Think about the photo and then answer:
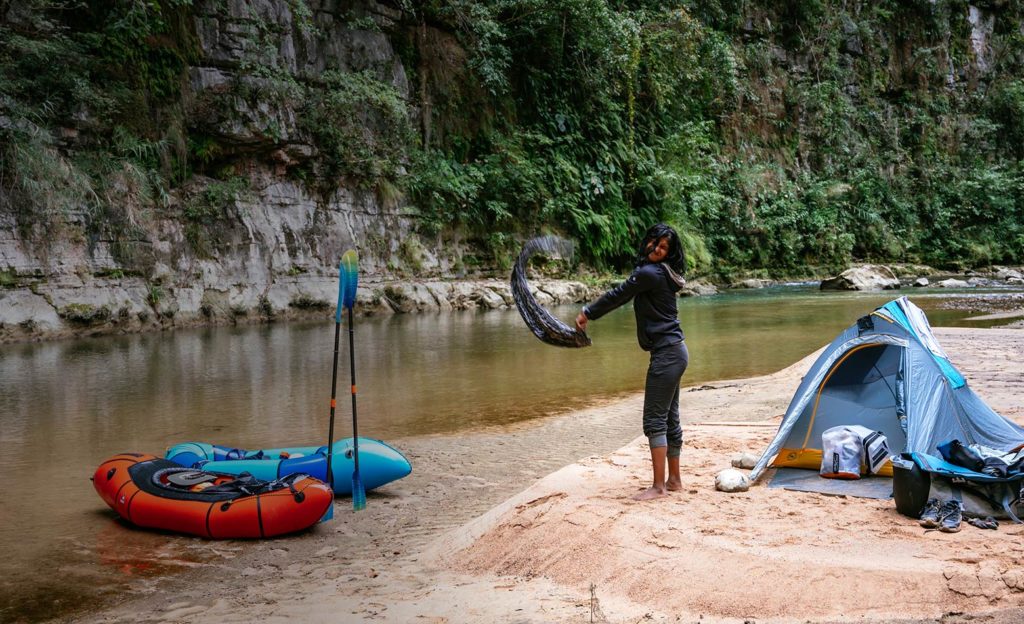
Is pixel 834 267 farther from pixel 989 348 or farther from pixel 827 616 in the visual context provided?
pixel 827 616

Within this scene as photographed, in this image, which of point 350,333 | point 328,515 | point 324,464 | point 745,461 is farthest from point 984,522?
point 324,464

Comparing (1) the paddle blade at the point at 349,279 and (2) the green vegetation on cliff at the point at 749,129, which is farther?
(2) the green vegetation on cliff at the point at 749,129

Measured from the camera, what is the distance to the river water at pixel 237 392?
17.0 ft

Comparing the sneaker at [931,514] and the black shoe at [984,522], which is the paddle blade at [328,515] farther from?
the black shoe at [984,522]

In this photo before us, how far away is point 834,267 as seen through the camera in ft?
117

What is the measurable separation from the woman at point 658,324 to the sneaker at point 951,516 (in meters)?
1.55

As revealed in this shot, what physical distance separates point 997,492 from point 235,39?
23.2 m

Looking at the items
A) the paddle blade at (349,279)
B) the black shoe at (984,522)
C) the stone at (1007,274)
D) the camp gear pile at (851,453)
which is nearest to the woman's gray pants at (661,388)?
the camp gear pile at (851,453)

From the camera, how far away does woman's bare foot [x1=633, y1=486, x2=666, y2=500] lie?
4797 mm

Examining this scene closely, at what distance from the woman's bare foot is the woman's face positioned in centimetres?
150

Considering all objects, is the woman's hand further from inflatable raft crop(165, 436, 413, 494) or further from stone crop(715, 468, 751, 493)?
inflatable raft crop(165, 436, 413, 494)

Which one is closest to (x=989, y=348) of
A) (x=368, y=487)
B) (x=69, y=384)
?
(x=368, y=487)

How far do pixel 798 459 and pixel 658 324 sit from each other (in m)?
1.60

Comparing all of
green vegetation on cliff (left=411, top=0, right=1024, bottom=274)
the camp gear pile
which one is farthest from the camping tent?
green vegetation on cliff (left=411, top=0, right=1024, bottom=274)
